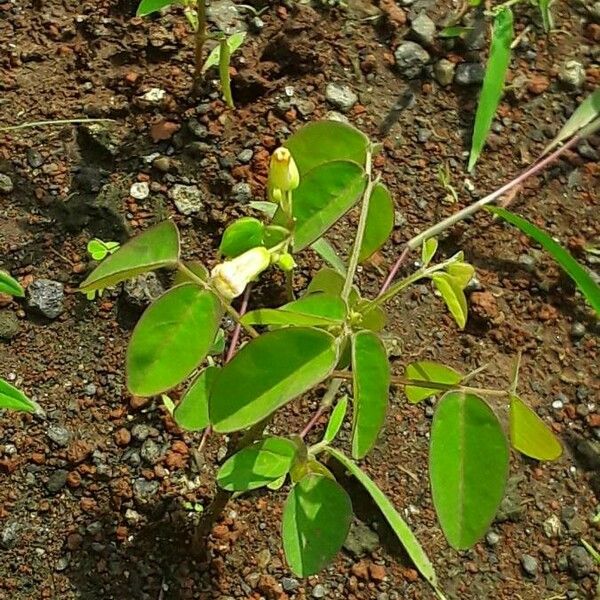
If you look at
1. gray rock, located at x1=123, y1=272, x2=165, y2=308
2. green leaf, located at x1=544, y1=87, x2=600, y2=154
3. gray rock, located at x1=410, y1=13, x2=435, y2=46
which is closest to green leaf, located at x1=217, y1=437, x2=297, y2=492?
gray rock, located at x1=123, y1=272, x2=165, y2=308

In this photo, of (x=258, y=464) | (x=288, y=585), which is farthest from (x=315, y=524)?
(x=288, y=585)

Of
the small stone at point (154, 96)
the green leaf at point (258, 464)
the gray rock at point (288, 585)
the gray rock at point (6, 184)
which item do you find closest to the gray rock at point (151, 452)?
the gray rock at point (288, 585)

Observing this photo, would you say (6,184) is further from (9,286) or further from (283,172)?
(283,172)

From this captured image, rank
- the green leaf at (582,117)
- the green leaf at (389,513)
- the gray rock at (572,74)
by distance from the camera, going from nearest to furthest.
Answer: the green leaf at (389,513), the green leaf at (582,117), the gray rock at (572,74)

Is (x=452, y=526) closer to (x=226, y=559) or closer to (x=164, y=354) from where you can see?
(x=164, y=354)

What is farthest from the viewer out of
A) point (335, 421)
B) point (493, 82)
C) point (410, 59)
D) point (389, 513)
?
point (410, 59)

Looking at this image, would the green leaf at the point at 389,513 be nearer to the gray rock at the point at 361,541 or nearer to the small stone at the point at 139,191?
the gray rock at the point at 361,541

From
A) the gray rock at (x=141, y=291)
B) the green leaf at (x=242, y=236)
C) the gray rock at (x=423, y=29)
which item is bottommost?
the gray rock at (x=141, y=291)
